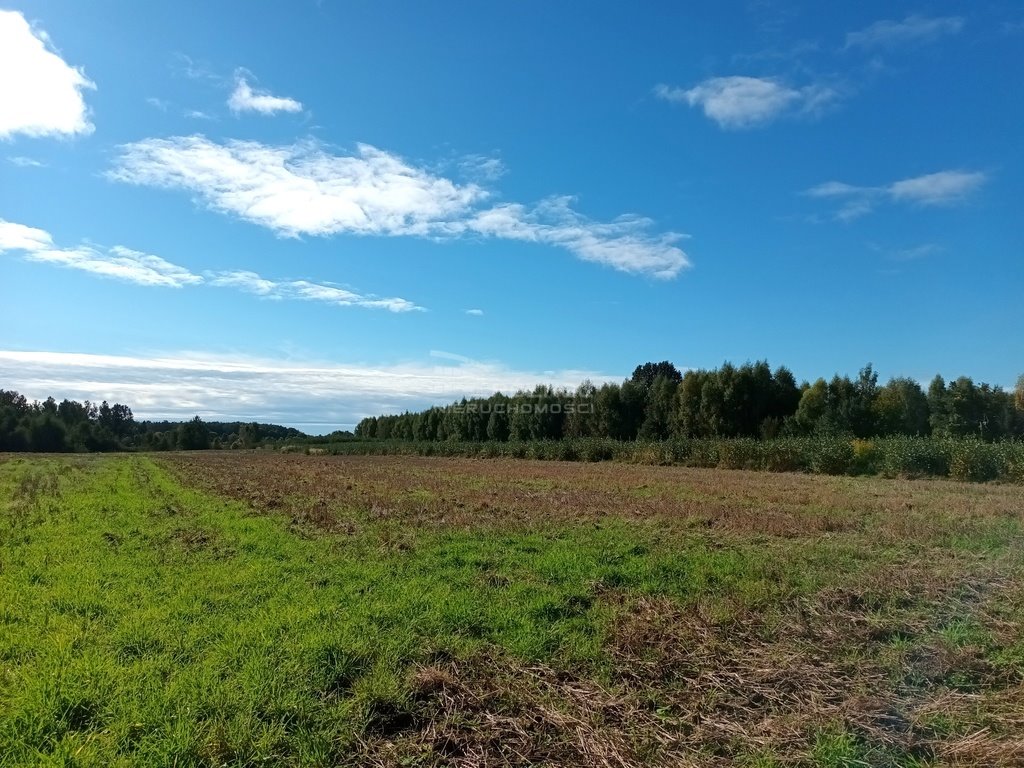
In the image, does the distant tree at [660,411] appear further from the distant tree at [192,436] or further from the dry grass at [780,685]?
the distant tree at [192,436]

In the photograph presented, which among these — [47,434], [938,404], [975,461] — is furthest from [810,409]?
[47,434]

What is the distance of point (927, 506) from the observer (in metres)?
16.2

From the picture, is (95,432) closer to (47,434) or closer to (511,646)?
(47,434)

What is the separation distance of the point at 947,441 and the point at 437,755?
31311mm

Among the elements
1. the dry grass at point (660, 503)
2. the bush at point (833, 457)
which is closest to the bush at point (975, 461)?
the dry grass at point (660, 503)

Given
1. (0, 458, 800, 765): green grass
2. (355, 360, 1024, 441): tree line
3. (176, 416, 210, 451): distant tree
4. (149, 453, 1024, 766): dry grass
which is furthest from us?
(176, 416, 210, 451): distant tree

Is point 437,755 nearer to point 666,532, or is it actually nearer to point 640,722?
point 640,722

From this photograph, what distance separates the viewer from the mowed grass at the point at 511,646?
433 centimetres

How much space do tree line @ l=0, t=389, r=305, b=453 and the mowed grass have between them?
88569mm

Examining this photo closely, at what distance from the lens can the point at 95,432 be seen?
304 feet

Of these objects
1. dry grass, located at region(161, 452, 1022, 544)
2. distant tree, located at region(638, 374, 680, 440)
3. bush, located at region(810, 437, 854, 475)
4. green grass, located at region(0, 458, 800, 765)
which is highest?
distant tree, located at region(638, 374, 680, 440)

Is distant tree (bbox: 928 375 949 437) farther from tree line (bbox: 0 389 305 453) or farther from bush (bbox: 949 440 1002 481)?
tree line (bbox: 0 389 305 453)

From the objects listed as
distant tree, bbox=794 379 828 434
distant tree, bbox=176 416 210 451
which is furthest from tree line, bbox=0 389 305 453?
distant tree, bbox=794 379 828 434

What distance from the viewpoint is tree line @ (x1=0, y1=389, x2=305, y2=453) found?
274 ft
